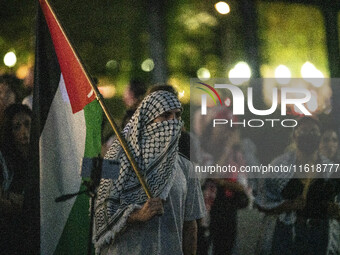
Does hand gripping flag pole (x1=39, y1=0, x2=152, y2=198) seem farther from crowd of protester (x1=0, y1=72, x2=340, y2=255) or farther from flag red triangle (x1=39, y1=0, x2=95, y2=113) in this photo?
crowd of protester (x1=0, y1=72, x2=340, y2=255)

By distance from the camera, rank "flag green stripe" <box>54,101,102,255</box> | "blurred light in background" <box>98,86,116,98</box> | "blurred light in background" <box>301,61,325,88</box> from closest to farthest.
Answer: "flag green stripe" <box>54,101,102,255</box> → "blurred light in background" <box>98,86,116,98</box> → "blurred light in background" <box>301,61,325,88</box>

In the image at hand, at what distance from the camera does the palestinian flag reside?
9.72ft

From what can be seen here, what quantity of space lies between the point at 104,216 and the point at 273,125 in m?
2.19

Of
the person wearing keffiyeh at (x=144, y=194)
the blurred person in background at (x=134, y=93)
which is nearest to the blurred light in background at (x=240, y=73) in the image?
the blurred person in background at (x=134, y=93)

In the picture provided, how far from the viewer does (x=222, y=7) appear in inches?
192

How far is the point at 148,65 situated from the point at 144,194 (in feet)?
5.78

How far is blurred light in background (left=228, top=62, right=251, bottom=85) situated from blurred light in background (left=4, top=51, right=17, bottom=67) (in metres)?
2.03

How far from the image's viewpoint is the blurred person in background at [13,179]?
4438 millimetres

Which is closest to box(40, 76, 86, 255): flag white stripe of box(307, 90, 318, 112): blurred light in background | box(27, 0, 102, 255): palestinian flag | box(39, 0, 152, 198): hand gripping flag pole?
box(27, 0, 102, 255): palestinian flag

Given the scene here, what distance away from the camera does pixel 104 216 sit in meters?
3.19

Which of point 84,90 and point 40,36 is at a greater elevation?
point 40,36

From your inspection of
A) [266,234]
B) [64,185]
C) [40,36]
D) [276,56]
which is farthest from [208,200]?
[40,36]

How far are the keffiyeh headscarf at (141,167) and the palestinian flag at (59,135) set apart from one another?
12cm

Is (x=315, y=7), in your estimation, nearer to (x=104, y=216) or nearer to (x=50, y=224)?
(x=104, y=216)
